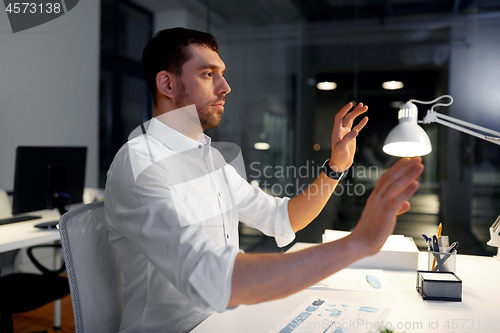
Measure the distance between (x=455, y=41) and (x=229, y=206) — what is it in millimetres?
2673

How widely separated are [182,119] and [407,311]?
0.89 meters

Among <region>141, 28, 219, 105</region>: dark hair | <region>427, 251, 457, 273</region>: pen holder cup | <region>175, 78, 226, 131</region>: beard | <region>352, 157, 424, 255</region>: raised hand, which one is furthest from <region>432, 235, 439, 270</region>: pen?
<region>141, 28, 219, 105</region>: dark hair

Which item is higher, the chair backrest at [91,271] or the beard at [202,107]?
the beard at [202,107]

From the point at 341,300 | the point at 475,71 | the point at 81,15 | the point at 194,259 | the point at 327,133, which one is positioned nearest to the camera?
the point at 194,259

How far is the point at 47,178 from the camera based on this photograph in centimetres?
238

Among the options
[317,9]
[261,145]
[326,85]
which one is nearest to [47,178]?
[261,145]

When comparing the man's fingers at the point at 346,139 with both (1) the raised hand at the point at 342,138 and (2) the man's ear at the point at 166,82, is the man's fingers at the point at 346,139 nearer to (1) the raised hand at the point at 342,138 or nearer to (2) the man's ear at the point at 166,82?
(1) the raised hand at the point at 342,138

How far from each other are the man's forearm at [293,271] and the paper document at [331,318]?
0.83 feet

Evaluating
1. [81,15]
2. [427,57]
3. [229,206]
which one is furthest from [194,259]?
[81,15]

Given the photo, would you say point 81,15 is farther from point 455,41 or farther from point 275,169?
point 455,41

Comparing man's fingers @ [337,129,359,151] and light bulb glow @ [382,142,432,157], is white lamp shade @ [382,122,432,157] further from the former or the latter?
man's fingers @ [337,129,359,151]

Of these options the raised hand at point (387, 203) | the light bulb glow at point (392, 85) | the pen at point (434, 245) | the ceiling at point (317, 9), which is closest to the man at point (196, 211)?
the raised hand at point (387, 203)

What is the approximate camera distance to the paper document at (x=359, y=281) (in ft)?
4.06

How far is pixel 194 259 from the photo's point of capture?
0.77 metres
